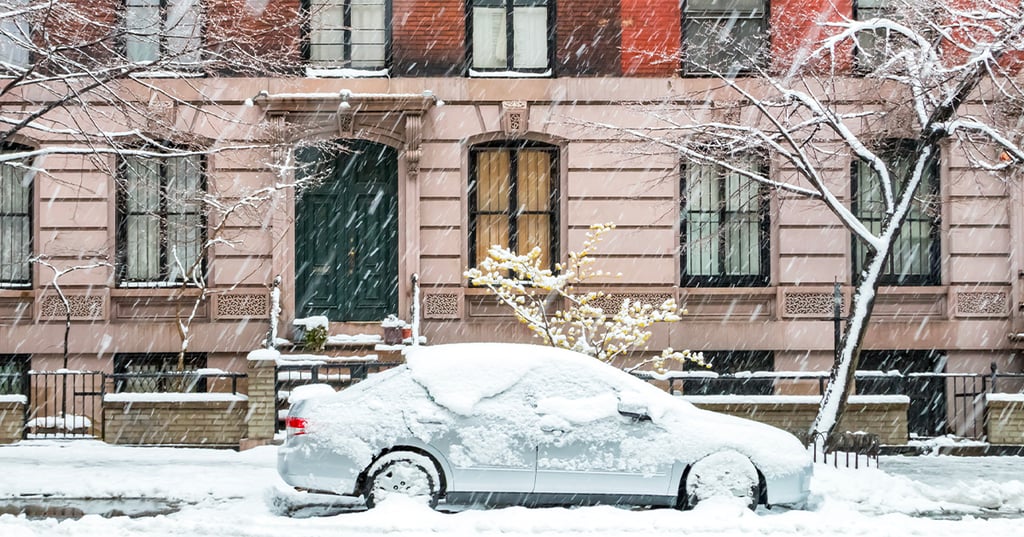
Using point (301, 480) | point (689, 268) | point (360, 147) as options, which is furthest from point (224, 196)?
point (301, 480)

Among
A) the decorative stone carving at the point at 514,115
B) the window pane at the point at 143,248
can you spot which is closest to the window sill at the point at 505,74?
the decorative stone carving at the point at 514,115

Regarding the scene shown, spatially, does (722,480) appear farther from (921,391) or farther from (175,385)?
(921,391)

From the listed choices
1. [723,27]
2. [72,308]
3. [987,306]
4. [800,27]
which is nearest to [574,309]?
[723,27]

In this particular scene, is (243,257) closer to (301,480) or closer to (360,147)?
(360,147)

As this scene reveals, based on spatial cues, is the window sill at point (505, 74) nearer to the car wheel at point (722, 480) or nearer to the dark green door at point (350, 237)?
the dark green door at point (350, 237)

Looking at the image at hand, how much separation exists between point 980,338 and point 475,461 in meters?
12.8

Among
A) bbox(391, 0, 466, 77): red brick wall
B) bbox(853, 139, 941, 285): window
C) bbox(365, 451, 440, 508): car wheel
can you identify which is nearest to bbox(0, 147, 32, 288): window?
bbox(391, 0, 466, 77): red brick wall

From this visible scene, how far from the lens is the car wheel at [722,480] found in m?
10.2

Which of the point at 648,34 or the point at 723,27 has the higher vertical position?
the point at 723,27

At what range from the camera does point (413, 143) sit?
63.4 ft

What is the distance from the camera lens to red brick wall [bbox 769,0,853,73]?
18.6m

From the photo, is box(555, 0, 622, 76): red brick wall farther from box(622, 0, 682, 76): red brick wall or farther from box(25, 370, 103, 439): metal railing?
box(25, 370, 103, 439): metal railing

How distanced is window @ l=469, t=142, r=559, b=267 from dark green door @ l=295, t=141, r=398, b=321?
4.92 ft

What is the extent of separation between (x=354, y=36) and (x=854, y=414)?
1041 cm
